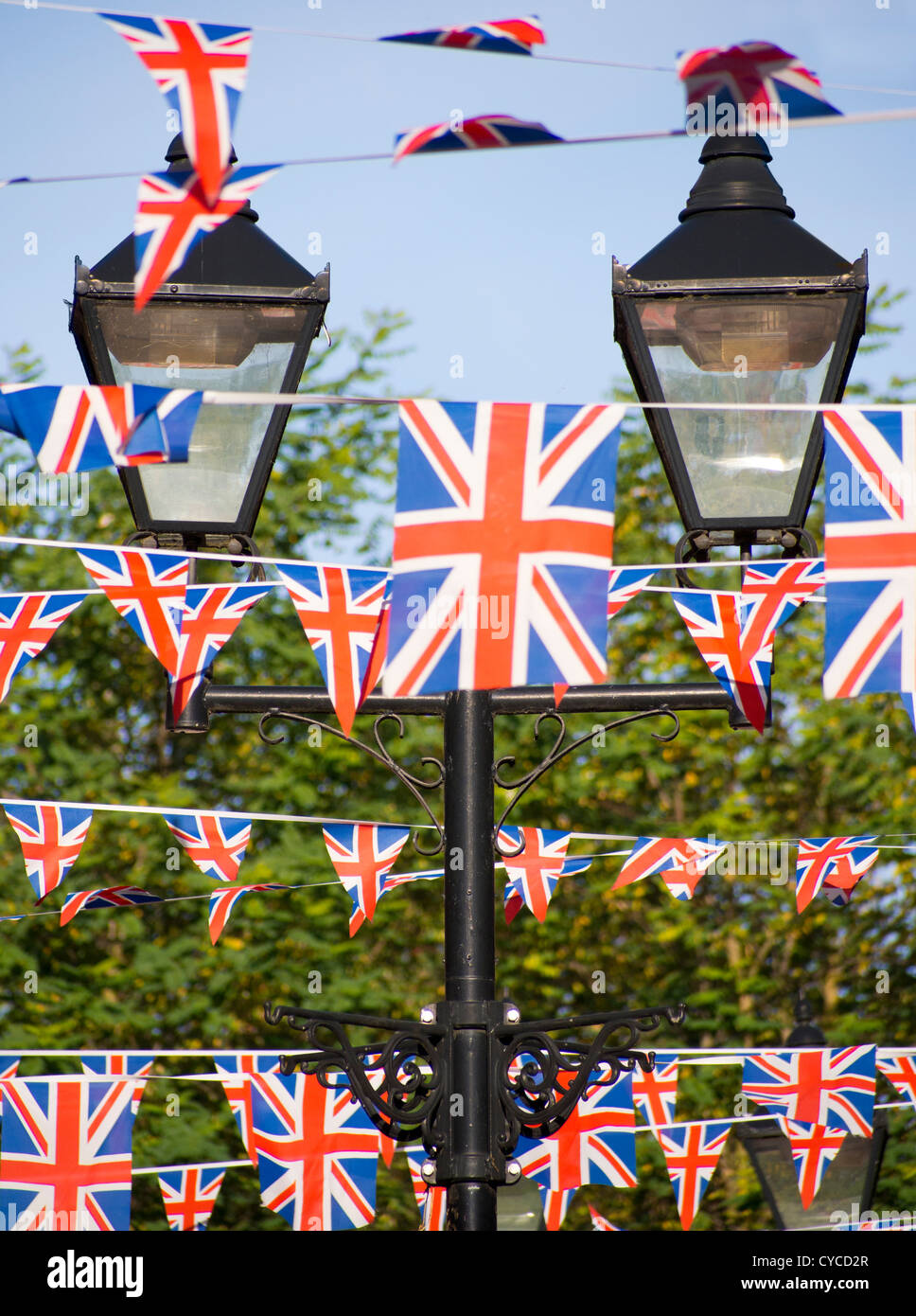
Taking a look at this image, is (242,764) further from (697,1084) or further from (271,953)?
(697,1084)

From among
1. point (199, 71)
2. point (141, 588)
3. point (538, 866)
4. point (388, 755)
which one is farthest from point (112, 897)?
point (199, 71)

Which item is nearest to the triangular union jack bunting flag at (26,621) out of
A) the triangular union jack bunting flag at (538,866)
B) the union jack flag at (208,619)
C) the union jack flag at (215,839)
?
the union jack flag at (208,619)

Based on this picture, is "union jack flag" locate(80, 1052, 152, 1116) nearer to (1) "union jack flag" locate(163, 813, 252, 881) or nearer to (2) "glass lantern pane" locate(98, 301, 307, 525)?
(1) "union jack flag" locate(163, 813, 252, 881)

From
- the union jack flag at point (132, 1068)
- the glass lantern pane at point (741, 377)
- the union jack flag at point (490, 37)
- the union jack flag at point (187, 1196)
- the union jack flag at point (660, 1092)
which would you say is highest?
the union jack flag at point (490, 37)

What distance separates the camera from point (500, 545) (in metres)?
4.38

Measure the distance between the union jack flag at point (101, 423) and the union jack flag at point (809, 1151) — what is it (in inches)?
254

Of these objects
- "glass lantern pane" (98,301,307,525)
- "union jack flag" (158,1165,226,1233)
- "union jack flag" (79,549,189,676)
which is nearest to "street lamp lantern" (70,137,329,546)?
"glass lantern pane" (98,301,307,525)

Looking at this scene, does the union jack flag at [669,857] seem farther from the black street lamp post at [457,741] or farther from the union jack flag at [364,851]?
the black street lamp post at [457,741]

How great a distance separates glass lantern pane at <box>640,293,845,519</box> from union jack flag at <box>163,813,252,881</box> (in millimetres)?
4727

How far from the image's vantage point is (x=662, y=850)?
8883 millimetres

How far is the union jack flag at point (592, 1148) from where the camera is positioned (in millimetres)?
8758

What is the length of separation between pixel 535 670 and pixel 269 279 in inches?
53.5

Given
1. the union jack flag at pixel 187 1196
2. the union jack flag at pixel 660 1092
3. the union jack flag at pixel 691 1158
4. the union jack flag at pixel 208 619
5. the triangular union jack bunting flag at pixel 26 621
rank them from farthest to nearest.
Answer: the union jack flag at pixel 691 1158 < the union jack flag at pixel 660 1092 < the union jack flag at pixel 187 1196 < the triangular union jack bunting flag at pixel 26 621 < the union jack flag at pixel 208 619
